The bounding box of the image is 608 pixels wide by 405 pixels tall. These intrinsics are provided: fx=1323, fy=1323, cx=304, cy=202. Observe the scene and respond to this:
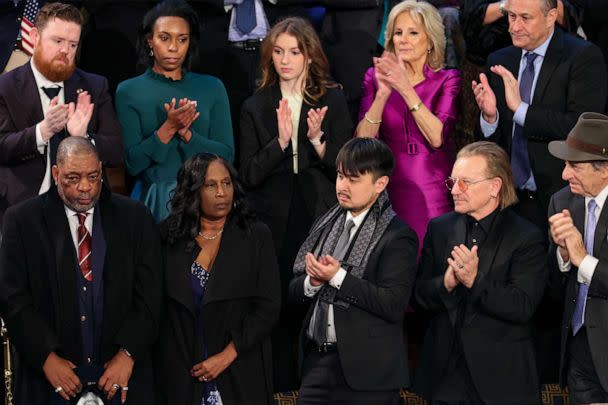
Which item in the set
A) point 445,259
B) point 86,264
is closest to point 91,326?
point 86,264

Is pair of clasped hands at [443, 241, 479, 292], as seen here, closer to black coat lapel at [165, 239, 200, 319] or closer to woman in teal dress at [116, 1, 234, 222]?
black coat lapel at [165, 239, 200, 319]

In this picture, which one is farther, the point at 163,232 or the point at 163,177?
the point at 163,177

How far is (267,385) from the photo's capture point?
6246 mm

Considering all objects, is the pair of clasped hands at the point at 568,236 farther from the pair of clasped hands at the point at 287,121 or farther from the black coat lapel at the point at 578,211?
the pair of clasped hands at the point at 287,121

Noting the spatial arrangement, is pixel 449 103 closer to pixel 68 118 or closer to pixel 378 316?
pixel 378 316

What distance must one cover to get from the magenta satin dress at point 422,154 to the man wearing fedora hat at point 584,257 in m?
0.90

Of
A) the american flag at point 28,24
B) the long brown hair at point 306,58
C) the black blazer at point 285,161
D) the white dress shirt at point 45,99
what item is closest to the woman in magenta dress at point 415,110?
the black blazer at point 285,161

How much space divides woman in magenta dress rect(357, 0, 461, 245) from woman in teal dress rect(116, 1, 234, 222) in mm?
816

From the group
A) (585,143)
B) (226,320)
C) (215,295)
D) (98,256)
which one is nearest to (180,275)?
(215,295)

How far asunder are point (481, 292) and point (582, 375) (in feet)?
2.06

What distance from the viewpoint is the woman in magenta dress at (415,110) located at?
7066 millimetres

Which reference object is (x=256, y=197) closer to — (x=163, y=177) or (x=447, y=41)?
(x=163, y=177)

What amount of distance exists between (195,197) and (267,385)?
953mm

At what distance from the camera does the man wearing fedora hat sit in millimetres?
6051
